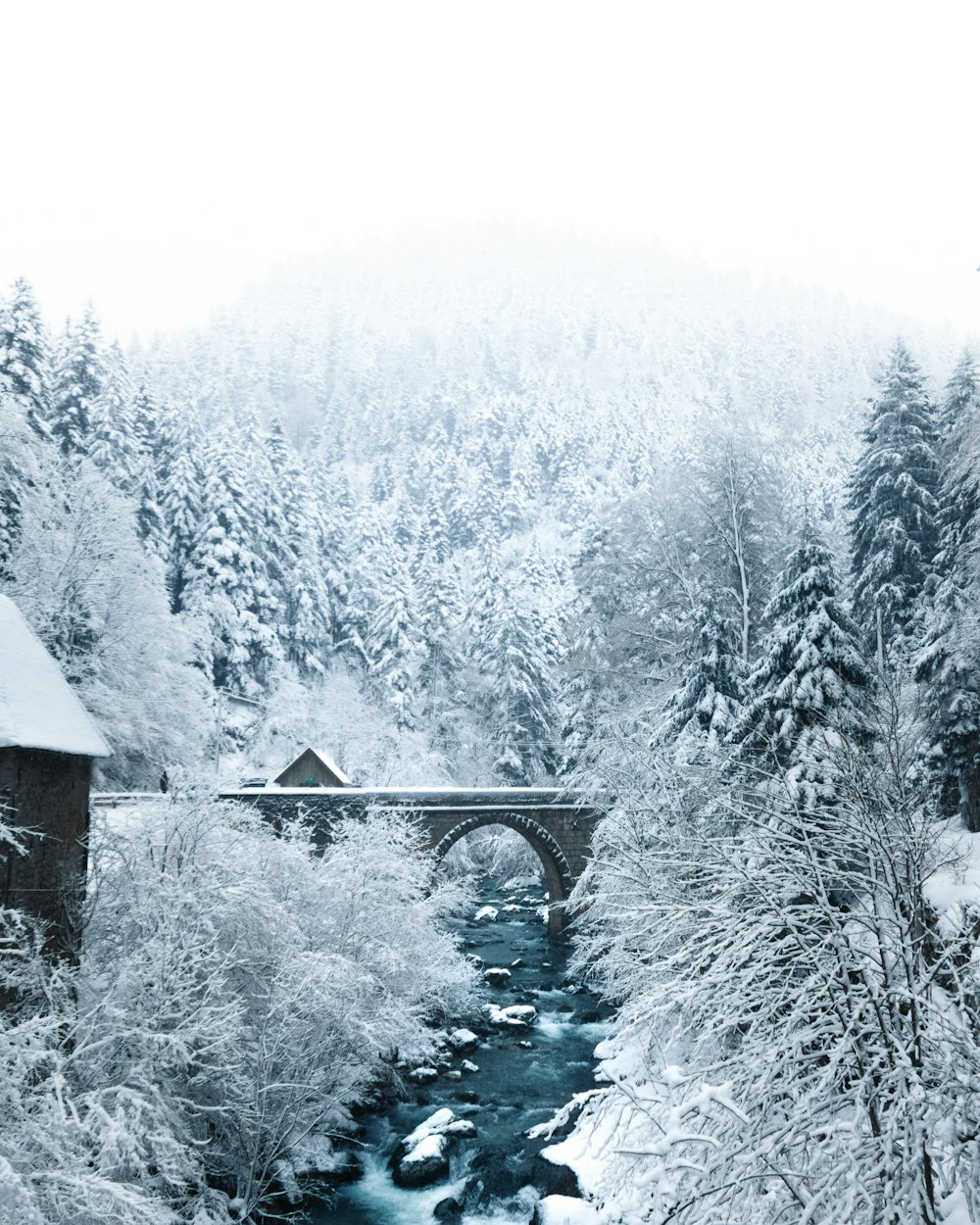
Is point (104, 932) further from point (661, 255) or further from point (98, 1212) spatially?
point (661, 255)

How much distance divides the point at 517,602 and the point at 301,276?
436 feet

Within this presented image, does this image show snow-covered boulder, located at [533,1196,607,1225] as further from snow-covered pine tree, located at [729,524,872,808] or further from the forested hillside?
the forested hillside

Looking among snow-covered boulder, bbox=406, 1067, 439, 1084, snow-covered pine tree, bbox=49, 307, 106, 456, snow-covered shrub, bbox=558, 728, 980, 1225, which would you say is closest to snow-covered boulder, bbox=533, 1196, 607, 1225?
snow-covered shrub, bbox=558, 728, 980, 1225

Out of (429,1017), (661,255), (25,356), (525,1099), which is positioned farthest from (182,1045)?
(661,255)

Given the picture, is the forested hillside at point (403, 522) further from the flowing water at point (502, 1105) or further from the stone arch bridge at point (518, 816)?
the flowing water at point (502, 1105)

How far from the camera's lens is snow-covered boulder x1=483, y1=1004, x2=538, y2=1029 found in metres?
22.8

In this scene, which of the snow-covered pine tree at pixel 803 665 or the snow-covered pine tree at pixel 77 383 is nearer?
the snow-covered pine tree at pixel 803 665

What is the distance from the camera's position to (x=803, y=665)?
53.6ft

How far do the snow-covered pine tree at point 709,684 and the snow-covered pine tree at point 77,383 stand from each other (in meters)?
28.2

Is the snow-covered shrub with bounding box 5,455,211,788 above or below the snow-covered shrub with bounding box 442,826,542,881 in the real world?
above

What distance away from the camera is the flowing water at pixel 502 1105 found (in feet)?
46.2

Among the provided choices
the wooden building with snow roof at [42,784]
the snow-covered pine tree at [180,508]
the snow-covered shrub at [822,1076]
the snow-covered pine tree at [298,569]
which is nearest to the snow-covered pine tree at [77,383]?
the snow-covered pine tree at [180,508]

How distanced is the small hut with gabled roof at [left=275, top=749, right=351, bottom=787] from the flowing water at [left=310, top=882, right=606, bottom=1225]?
29.0 feet

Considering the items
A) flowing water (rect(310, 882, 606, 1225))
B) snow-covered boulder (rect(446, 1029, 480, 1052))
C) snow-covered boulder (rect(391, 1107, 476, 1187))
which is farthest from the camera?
snow-covered boulder (rect(446, 1029, 480, 1052))
